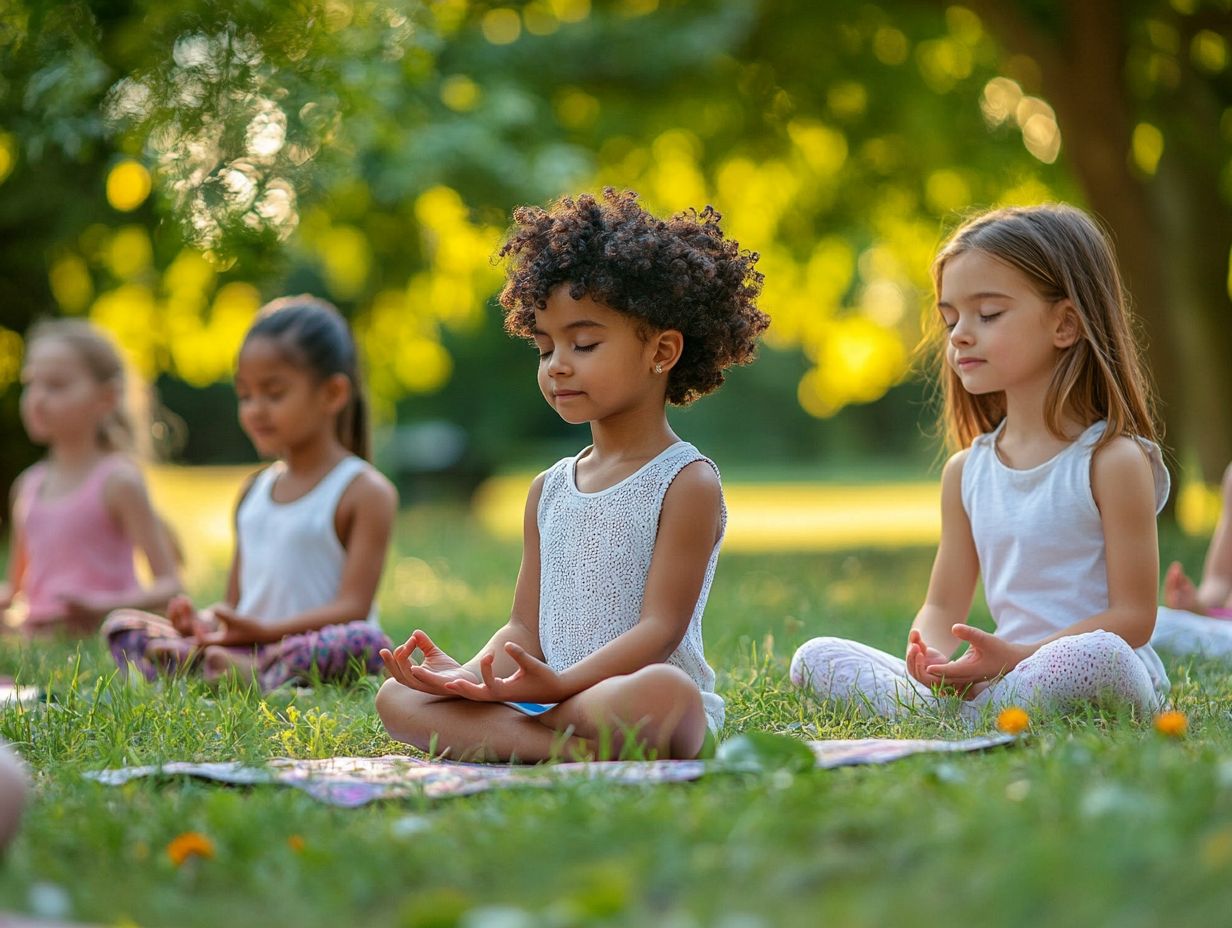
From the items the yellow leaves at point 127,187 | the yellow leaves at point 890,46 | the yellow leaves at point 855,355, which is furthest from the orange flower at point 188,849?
the yellow leaves at point 855,355

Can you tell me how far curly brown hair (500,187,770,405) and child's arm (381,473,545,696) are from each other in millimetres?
475

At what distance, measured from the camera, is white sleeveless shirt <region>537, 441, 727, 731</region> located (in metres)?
3.33

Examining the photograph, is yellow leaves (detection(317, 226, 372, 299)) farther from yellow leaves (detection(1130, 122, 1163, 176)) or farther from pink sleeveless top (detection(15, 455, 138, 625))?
yellow leaves (detection(1130, 122, 1163, 176))

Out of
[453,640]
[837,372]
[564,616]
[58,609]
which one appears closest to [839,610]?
[453,640]

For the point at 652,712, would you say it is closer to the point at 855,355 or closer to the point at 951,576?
the point at 951,576

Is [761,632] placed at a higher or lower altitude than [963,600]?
lower

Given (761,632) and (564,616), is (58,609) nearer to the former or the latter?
(761,632)

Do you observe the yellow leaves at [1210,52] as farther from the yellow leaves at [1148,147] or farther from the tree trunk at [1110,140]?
the yellow leaves at [1148,147]

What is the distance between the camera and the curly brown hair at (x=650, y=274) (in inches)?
131

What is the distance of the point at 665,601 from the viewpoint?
10.5ft

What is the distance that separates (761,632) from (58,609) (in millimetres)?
2862

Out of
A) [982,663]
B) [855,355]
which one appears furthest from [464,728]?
[855,355]

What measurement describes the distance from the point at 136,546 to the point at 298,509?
4.92 ft

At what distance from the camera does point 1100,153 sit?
31.3ft
